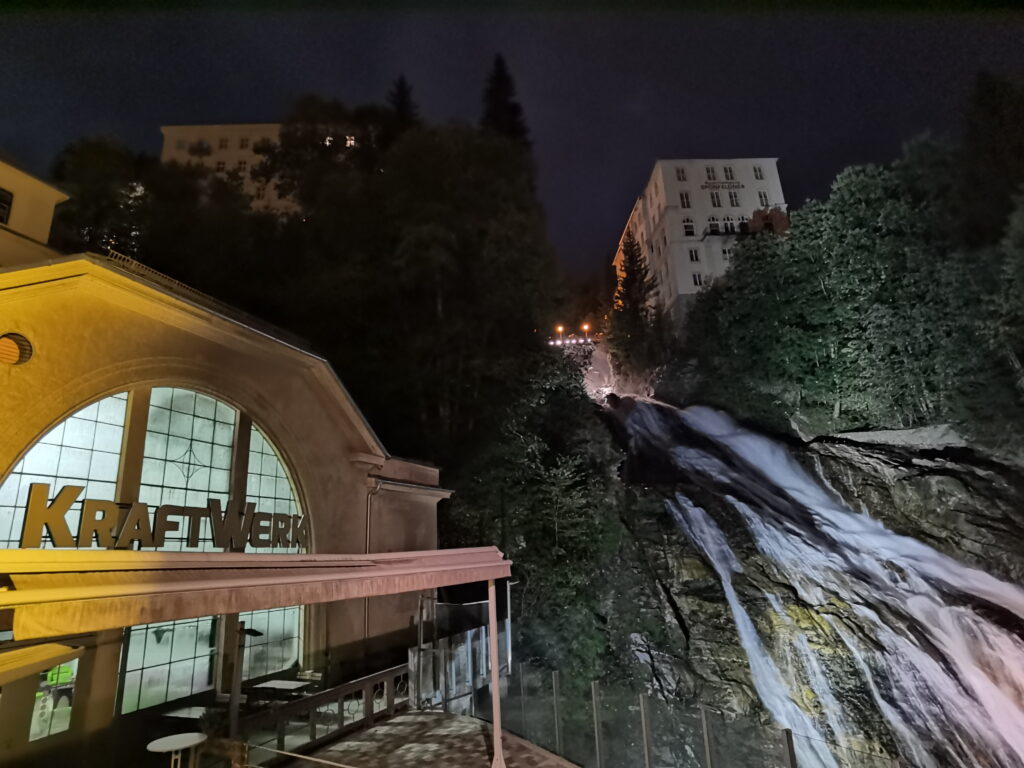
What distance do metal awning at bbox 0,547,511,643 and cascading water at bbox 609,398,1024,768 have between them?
15.0 m

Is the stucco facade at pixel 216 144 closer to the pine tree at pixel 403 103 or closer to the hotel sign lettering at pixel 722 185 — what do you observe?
the pine tree at pixel 403 103


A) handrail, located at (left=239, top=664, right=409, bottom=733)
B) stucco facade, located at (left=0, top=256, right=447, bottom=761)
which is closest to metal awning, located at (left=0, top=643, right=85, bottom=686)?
stucco facade, located at (left=0, top=256, right=447, bottom=761)

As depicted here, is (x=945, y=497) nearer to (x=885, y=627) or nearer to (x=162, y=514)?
(x=885, y=627)

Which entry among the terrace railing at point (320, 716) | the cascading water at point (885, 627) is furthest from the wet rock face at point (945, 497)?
the terrace railing at point (320, 716)

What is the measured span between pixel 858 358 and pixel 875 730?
45.2 feet

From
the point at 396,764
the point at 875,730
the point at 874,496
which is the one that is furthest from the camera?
the point at 874,496

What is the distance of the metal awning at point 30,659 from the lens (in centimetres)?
581

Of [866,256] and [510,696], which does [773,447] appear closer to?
[866,256]

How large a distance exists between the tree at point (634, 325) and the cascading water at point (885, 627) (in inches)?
1086

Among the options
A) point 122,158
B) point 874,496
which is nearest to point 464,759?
point 874,496

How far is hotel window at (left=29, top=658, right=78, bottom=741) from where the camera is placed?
8.09m

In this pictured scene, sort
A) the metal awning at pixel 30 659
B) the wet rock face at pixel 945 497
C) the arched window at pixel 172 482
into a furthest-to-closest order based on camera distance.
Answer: the wet rock face at pixel 945 497 < the arched window at pixel 172 482 < the metal awning at pixel 30 659

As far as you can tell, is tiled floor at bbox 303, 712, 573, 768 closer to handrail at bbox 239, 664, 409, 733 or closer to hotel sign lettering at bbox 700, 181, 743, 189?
handrail at bbox 239, 664, 409, 733

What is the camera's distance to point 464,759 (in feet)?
25.8
